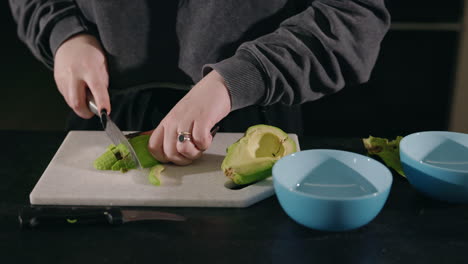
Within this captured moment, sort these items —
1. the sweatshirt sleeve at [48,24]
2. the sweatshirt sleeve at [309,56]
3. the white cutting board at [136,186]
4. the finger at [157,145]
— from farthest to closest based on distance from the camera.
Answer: the sweatshirt sleeve at [48,24] → the sweatshirt sleeve at [309,56] → the finger at [157,145] → the white cutting board at [136,186]

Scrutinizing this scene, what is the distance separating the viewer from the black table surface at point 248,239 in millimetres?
673

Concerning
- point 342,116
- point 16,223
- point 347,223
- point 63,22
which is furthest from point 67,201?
point 342,116

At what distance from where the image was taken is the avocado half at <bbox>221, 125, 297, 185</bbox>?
84 centimetres

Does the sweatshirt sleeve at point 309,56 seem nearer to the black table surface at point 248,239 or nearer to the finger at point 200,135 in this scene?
the finger at point 200,135

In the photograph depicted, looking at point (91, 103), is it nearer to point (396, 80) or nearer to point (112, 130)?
point (112, 130)

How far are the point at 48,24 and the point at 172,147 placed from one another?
503mm

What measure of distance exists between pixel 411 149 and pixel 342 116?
4.27 feet

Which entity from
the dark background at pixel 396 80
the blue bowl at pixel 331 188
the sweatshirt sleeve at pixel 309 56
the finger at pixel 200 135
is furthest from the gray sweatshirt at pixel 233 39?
the dark background at pixel 396 80

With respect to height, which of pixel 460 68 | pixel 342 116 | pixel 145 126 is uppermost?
pixel 145 126

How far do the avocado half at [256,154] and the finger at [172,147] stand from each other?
79 millimetres

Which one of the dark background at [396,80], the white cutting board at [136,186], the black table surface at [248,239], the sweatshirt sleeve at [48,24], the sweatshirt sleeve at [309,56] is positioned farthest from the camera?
the dark background at [396,80]

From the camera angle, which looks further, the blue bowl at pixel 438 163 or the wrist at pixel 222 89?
the wrist at pixel 222 89

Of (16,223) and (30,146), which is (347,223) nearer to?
(16,223)

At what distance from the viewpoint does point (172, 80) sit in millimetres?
1234
